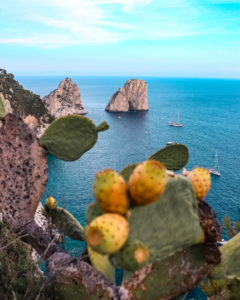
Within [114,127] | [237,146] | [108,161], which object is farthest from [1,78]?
[237,146]

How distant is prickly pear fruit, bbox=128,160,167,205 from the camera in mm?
1488

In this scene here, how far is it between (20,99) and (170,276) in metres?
41.3

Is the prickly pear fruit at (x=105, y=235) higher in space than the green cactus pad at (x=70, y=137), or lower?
lower

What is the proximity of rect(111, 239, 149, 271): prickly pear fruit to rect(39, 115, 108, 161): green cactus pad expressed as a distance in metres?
1.52

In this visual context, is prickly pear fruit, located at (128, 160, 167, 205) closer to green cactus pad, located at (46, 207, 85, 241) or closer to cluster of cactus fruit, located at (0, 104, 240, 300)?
cluster of cactus fruit, located at (0, 104, 240, 300)

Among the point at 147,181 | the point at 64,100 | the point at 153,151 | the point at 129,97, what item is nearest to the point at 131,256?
the point at 147,181

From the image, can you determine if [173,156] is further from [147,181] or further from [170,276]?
[147,181]

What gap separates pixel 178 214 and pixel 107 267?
149cm

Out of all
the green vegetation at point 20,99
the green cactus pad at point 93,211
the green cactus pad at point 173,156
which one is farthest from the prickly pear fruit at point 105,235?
the green vegetation at point 20,99

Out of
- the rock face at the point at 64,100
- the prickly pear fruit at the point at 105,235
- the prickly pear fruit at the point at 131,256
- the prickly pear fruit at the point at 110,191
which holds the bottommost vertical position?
the rock face at the point at 64,100

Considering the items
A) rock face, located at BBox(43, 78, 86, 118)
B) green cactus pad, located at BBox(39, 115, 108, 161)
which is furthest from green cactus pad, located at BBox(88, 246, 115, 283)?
rock face, located at BBox(43, 78, 86, 118)

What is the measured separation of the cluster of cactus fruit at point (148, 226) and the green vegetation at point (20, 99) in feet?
119

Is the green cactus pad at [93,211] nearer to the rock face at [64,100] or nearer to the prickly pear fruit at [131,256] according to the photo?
the prickly pear fruit at [131,256]

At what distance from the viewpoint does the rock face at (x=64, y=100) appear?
6688 centimetres
